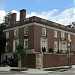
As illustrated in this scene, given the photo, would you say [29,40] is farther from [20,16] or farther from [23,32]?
[20,16]

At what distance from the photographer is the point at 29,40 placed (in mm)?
49188

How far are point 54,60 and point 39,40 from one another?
6399 millimetres

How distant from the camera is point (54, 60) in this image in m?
45.7

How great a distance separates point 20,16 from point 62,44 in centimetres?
1301

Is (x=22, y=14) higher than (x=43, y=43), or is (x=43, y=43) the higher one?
(x=22, y=14)

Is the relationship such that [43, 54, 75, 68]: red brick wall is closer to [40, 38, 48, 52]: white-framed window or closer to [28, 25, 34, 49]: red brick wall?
[40, 38, 48, 52]: white-framed window

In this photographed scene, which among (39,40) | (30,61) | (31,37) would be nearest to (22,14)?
(31,37)

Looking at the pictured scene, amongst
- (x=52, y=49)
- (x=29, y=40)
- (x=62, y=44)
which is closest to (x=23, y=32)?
(x=29, y=40)

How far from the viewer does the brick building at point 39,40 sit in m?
43.5

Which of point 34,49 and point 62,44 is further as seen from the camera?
point 62,44

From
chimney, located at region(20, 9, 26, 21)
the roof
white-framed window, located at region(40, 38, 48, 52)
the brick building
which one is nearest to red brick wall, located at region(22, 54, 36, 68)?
the brick building

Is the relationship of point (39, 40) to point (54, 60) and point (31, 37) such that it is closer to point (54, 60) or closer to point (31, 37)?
point (31, 37)

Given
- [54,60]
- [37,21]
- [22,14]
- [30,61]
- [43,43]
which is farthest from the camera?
[22,14]

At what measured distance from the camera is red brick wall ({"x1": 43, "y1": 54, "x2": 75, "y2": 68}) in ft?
142
